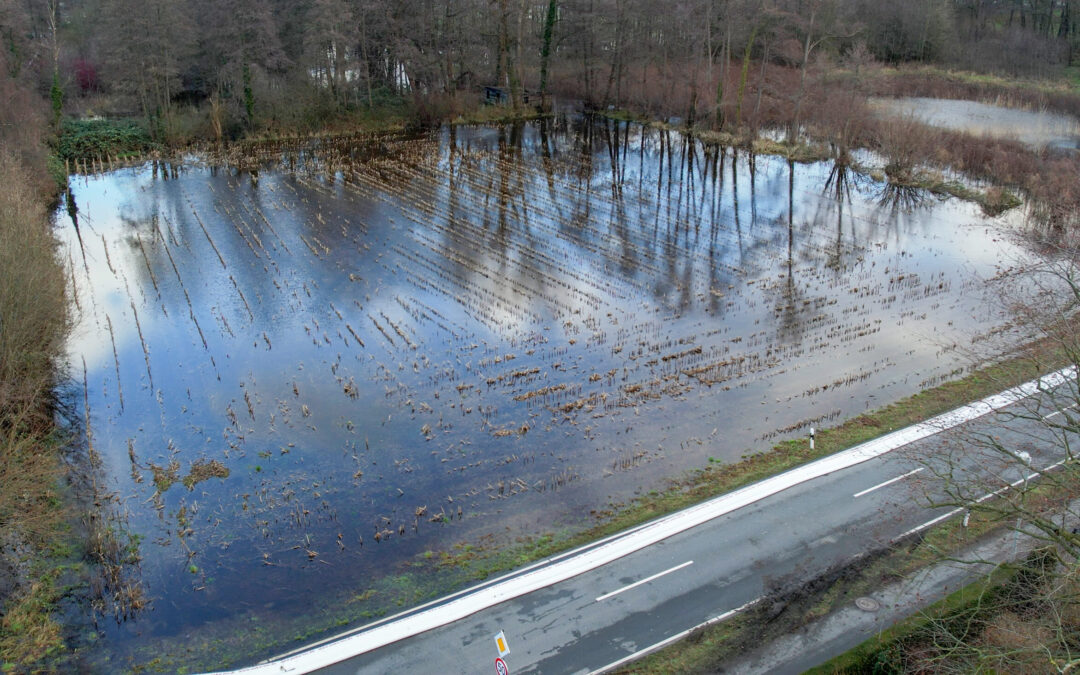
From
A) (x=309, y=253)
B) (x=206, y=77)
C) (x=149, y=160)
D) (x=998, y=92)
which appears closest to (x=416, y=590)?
(x=309, y=253)

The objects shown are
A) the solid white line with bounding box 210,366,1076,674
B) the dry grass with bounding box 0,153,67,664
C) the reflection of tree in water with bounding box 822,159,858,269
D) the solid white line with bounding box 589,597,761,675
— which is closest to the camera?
the solid white line with bounding box 589,597,761,675

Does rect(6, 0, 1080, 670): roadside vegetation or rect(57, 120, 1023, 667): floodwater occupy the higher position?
rect(6, 0, 1080, 670): roadside vegetation

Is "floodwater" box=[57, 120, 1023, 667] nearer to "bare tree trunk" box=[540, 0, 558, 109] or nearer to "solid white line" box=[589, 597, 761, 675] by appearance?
"solid white line" box=[589, 597, 761, 675]

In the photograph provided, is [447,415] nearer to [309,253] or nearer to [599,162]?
[309,253]

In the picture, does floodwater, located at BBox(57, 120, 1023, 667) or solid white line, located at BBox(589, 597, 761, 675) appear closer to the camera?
solid white line, located at BBox(589, 597, 761, 675)

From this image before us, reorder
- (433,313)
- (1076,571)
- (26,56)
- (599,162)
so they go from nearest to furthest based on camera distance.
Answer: (1076,571) → (433,313) → (599,162) → (26,56)

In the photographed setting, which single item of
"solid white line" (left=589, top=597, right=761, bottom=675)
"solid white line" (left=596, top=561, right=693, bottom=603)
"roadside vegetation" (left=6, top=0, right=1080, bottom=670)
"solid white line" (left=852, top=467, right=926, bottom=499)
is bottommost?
"solid white line" (left=589, top=597, right=761, bottom=675)

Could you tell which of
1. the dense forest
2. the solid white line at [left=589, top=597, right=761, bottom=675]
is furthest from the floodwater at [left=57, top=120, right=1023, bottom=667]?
the dense forest
